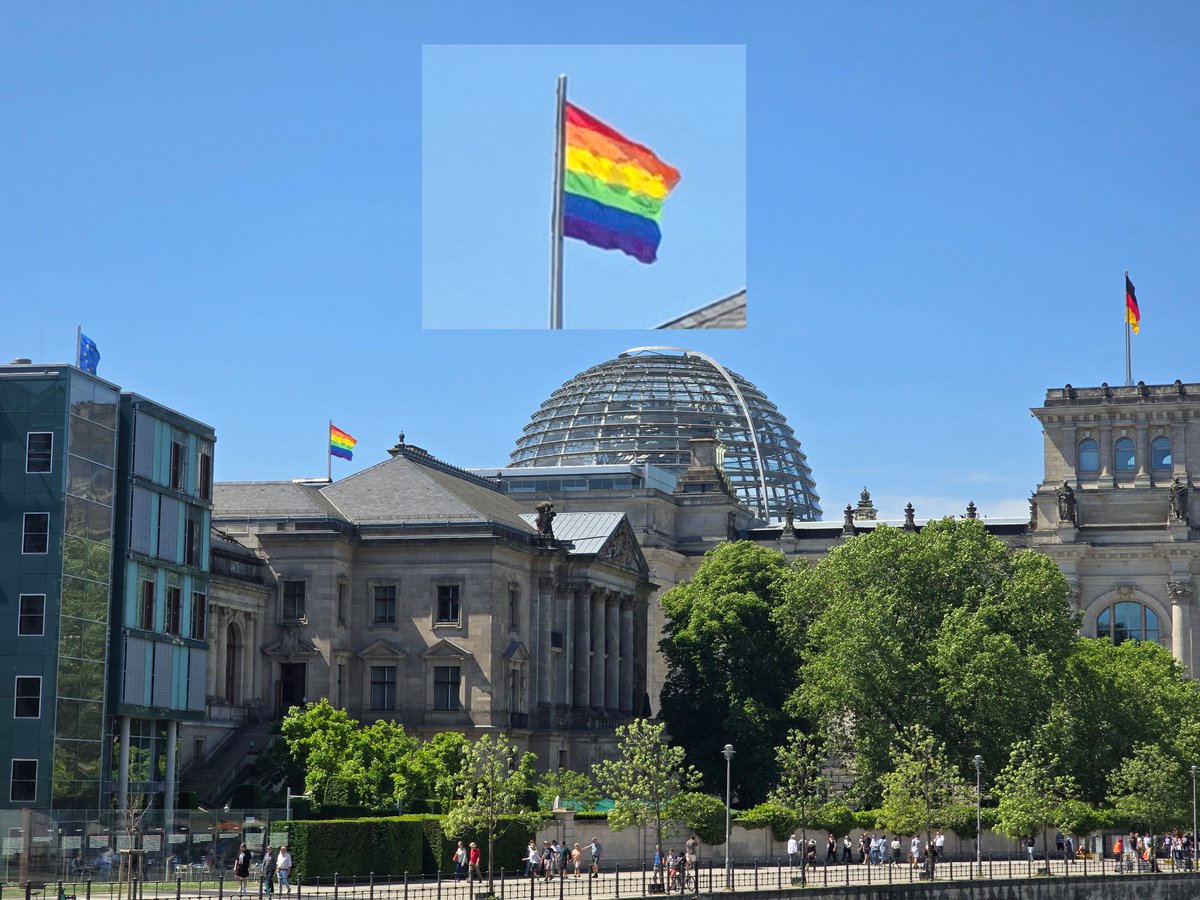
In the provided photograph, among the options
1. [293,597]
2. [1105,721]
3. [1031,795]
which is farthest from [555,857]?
[1105,721]

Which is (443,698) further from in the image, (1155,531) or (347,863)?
(1155,531)

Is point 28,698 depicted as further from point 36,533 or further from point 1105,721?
point 1105,721

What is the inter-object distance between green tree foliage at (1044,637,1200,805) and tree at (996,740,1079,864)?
97.7 inches

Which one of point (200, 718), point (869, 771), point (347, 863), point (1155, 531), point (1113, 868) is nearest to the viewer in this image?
point (347, 863)

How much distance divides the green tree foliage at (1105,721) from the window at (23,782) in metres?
54.9

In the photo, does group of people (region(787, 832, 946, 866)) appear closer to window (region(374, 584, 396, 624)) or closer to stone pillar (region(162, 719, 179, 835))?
window (region(374, 584, 396, 624))

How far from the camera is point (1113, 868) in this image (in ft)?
365

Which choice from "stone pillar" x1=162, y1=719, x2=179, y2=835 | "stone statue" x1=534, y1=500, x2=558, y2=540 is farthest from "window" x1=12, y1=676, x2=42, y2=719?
"stone statue" x1=534, y1=500, x2=558, y2=540

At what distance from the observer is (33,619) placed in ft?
301

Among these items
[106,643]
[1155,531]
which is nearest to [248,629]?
[106,643]

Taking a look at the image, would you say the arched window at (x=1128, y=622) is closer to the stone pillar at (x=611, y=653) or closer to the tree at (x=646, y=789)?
the stone pillar at (x=611, y=653)

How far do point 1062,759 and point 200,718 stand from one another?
44934 mm

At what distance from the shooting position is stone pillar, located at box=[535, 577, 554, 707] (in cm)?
13125

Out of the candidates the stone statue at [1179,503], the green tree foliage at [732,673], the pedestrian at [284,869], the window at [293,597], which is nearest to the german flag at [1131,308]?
the stone statue at [1179,503]
